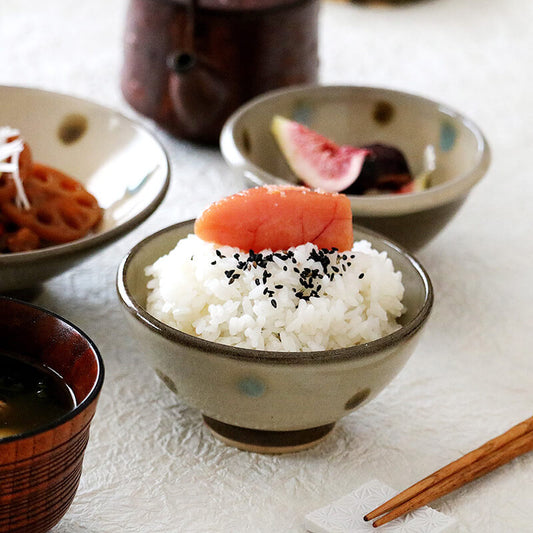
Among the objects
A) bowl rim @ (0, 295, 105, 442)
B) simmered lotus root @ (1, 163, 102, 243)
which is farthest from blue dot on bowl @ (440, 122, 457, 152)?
bowl rim @ (0, 295, 105, 442)

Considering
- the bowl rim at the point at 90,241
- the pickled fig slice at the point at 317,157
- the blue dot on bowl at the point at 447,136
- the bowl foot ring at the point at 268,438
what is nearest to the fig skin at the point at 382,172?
the pickled fig slice at the point at 317,157

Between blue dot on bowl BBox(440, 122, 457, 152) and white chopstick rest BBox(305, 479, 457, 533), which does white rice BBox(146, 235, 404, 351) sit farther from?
blue dot on bowl BBox(440, 122, 457, 152)

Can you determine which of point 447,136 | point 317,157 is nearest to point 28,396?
point 317,157

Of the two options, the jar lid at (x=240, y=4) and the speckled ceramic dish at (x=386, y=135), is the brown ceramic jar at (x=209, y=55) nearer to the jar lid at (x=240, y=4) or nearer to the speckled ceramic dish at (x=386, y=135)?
the jar lid at (x=240, y=4)

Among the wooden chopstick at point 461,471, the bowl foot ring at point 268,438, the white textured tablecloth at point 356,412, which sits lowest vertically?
the white textured tablecloth at point 356,412

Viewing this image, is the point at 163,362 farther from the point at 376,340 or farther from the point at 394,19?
the point at 394,19

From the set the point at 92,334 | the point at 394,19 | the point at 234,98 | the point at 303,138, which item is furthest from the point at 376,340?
the point at 394,19

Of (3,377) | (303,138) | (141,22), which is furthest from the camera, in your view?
(141,22)
